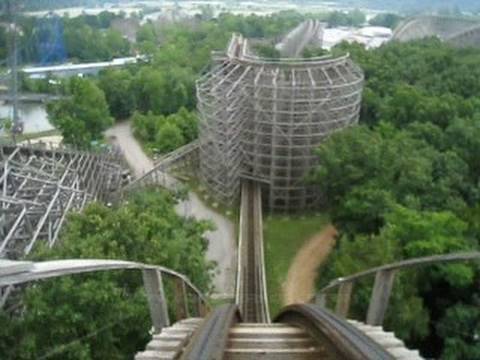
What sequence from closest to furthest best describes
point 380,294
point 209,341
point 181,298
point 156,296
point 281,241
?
point 209,341
point 156,296
point 380,294
point 181,298
point 281,241

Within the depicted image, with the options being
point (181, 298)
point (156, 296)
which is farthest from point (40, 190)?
point (156, 296)

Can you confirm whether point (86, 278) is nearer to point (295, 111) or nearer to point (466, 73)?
point (295, 111)

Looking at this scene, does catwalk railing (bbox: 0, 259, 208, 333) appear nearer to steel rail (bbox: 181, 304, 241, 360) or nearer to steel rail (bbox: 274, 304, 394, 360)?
steel rail (bbox: 181, 304, 241, 360)

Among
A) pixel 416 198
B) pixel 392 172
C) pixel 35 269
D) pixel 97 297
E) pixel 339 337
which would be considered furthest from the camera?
pixel 392 172

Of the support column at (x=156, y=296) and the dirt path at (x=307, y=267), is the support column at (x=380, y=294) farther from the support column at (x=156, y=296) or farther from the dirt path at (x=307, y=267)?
the dirt path at (x=307, y=267)

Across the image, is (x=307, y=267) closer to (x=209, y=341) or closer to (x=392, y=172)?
(x=392, y=172)
